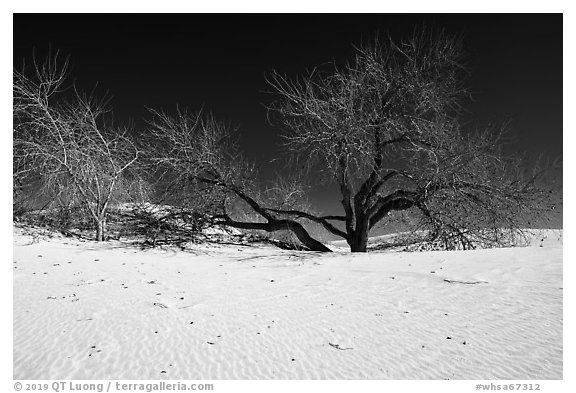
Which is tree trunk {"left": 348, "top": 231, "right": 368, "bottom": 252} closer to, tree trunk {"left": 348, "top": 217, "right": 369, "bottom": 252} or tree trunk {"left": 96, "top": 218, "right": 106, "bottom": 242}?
tree trunk {"left": 348, "top": 217, "right": 369, "bottom": 252}

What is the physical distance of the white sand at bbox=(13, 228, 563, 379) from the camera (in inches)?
133

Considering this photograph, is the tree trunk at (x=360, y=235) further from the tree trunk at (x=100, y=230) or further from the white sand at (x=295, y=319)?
the tree trunk at (x=100, y=230)

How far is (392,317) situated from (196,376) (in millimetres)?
2446

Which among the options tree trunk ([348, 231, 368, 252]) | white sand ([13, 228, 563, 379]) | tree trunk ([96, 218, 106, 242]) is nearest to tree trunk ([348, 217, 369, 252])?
tree trunk ([348, 231, 368, 252])

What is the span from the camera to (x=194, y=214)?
12.8m

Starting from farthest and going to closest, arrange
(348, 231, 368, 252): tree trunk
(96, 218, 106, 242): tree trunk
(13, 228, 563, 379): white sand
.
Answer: (348, 231, 368, 252): tree trunk → (96, 218, 106, 242): tree trunk → (13, 228, 563, 379): white sand

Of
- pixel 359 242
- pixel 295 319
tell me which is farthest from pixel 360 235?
pixel 295 319

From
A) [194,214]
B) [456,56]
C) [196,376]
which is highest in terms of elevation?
[456,56]

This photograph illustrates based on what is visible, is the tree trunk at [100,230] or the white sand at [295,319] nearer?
the white sand at [295,319]

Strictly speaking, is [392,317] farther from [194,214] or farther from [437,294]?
[194,214]

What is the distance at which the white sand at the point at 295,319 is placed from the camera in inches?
133

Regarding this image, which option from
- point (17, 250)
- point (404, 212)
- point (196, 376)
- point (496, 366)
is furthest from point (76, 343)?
point (404, 212)

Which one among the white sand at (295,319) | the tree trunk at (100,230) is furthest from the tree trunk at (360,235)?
the tree trunk at (100,230)

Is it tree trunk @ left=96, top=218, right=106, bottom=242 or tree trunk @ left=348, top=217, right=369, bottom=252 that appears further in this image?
tree trunk @ left=348, top=217, right=369, bottom=252
